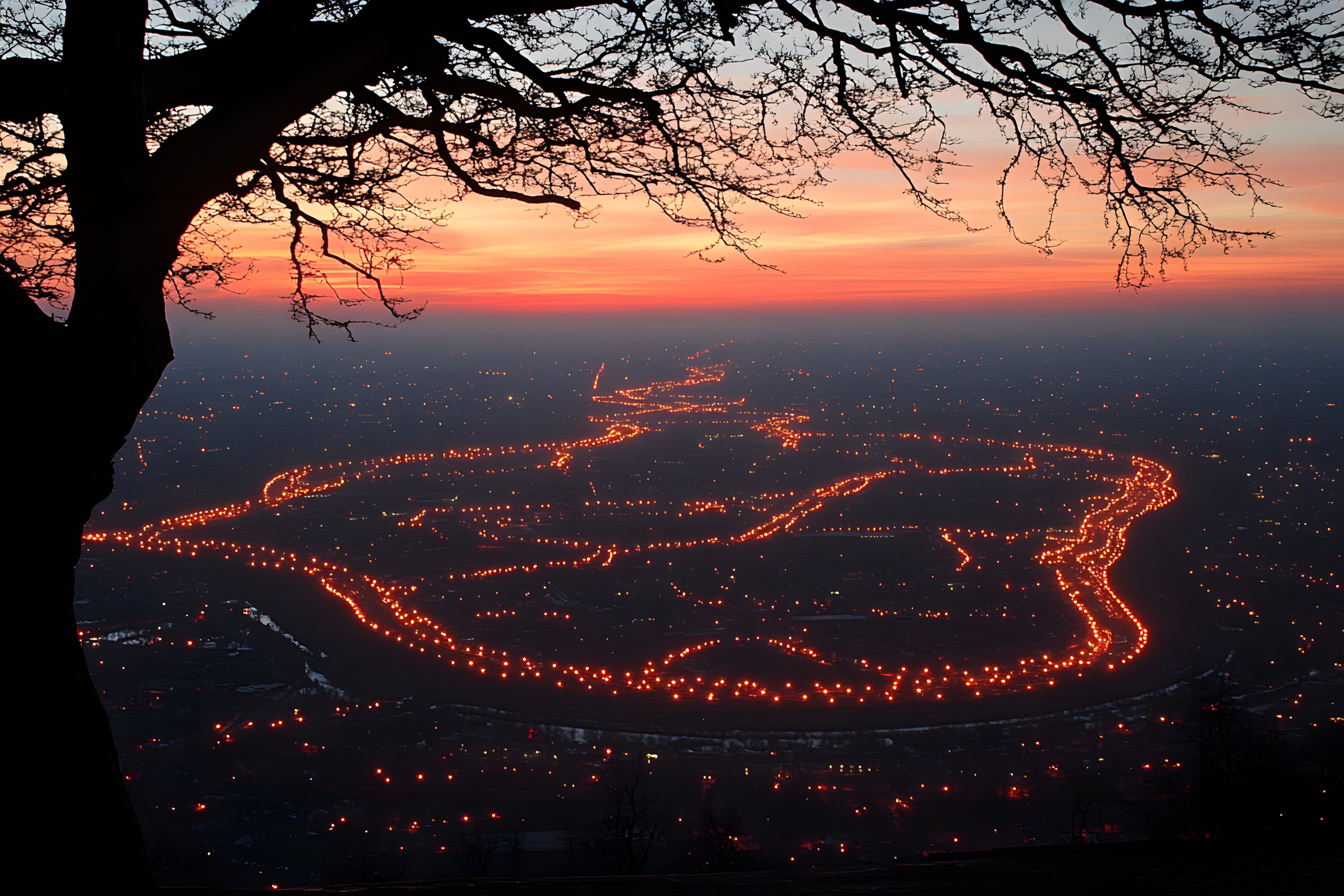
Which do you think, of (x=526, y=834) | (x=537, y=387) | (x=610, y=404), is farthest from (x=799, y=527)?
(x=537, y=387)

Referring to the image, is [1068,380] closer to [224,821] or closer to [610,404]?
[610,404]

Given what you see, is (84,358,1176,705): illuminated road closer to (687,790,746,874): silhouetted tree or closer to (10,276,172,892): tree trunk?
(687,790,746,874): silhouetted tree

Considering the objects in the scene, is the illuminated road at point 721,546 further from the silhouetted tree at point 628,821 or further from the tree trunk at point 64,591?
the tree trunk at point 64,591

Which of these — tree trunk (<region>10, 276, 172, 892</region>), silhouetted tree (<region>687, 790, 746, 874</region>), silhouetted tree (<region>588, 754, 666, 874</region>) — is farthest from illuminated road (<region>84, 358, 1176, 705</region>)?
tree trunk (<region>10, 276, 172, 892</region>)

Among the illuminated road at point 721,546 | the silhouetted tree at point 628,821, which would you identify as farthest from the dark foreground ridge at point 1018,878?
the illuminated road at point 721,546

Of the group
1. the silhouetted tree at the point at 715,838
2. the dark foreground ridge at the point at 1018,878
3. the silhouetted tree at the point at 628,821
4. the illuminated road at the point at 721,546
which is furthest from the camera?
the illuminated road at the point at 721,546

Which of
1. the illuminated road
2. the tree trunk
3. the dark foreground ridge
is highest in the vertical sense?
the tree trunk
